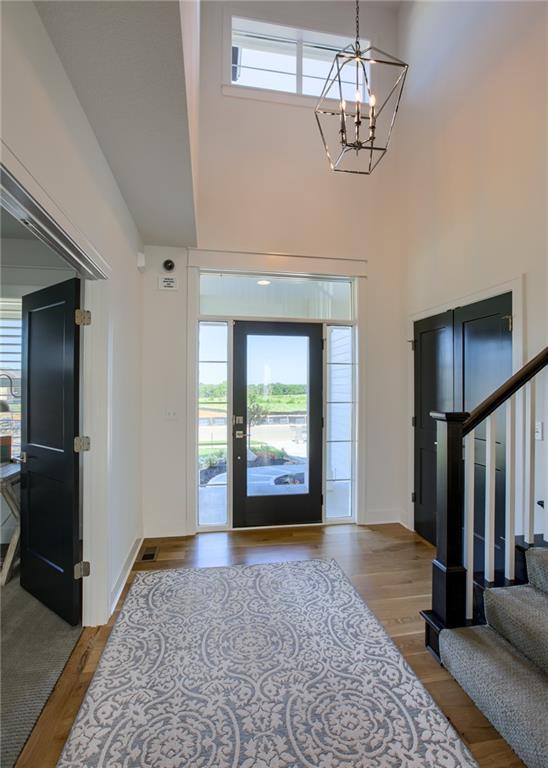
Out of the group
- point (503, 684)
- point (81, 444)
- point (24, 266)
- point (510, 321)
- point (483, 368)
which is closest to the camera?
point (503, 684)

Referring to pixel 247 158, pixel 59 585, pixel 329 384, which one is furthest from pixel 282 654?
pixel 247 158

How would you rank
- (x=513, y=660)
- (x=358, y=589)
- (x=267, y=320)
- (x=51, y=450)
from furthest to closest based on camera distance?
(x=267, y=320) → (x=358, y=589) → (x=51, y=450) → (x=513, y=660)

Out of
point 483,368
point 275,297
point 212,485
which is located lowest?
point 212,485

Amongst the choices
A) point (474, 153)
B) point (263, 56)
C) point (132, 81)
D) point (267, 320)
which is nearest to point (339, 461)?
point (267, 320)

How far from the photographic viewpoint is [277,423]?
3.78 meters

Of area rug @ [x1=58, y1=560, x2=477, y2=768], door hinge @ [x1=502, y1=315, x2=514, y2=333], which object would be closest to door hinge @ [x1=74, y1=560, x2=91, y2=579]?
area rug @ [x1=58, y1=560, x2=477, y2=768]

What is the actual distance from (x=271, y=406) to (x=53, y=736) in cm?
274

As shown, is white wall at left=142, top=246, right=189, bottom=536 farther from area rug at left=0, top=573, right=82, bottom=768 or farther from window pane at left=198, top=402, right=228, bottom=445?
area rug at left=0, top=573, right=82, bottom=768

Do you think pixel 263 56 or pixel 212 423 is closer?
pixel 212 423

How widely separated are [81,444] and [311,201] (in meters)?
3.17

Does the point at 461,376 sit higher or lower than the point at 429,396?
higher

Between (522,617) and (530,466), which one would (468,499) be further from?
(522,617)

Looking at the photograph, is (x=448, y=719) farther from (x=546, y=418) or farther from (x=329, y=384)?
(x=329, y=384)

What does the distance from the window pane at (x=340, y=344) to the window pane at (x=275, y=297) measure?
0.42ft
